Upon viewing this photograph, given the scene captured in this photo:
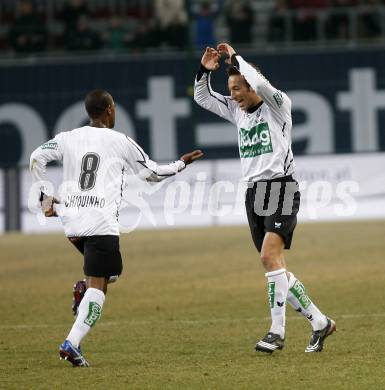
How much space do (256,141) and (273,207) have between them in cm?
56

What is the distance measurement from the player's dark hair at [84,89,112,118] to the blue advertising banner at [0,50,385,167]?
19.4 m

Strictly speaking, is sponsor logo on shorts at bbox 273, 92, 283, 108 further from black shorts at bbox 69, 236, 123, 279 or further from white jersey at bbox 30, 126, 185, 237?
black shorts at bbox 69, 236, 123, 279

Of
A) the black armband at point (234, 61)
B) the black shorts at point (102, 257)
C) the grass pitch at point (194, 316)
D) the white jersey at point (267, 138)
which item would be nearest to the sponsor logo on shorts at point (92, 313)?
the black shorts at point (102, 257)

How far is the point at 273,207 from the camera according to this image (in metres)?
9.17

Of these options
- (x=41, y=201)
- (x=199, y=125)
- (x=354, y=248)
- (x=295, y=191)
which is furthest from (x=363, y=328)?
(x=199, y=125)

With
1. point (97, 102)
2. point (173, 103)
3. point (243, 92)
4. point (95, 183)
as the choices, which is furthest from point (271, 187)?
point (173, 103)

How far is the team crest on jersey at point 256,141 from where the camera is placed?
9164mm

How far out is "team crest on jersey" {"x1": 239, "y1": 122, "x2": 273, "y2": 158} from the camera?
30.1 feet

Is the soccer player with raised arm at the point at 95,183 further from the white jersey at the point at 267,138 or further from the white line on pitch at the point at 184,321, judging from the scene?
the white line on pitch at the point at 184,321

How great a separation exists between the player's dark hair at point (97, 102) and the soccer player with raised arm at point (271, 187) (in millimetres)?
1168

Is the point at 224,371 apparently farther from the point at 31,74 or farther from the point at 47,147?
the point at 31,74

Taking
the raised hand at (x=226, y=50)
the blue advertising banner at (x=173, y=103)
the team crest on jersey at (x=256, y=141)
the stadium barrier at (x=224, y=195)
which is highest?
the raised hand at (x=226, y=50)

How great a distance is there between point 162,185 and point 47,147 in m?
14.0

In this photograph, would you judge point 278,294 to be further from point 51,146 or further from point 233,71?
point 51,146
